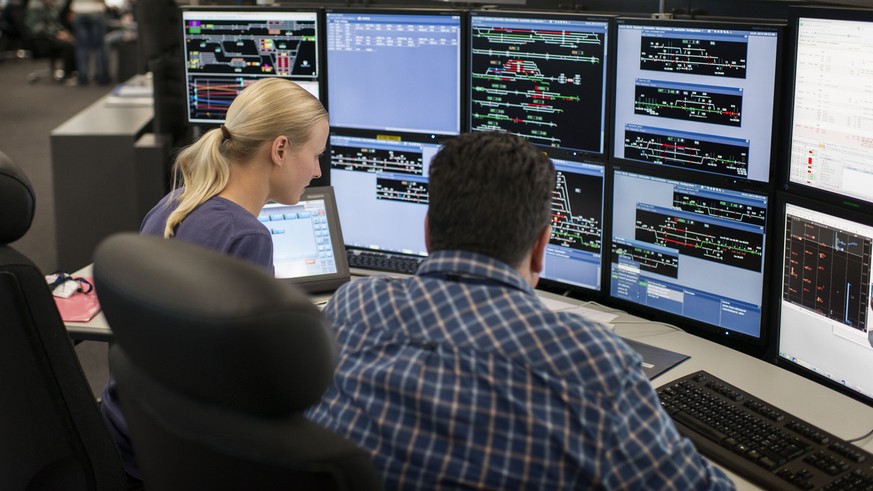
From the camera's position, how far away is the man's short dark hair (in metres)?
1.31

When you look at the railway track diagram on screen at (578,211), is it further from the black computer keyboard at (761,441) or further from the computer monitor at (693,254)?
the black computer keyboard at (761,441)

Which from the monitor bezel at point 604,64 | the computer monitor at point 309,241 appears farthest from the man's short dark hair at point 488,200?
the computer monitor at point 309,241

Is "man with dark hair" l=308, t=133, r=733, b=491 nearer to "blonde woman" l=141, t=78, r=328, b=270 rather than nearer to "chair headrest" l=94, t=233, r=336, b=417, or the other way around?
"chair headrest" l=94, t=233, r=336, b=417

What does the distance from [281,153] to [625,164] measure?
32.0 inches

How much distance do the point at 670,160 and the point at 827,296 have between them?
50cm

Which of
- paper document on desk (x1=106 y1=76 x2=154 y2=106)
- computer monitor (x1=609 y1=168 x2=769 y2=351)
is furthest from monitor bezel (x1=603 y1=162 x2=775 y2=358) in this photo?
paper document on desk (x1=106 y1=76 x2=154 y2=106)

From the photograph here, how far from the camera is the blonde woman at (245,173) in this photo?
6.59ft

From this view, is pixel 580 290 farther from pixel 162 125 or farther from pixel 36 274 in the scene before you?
pixel 162 125

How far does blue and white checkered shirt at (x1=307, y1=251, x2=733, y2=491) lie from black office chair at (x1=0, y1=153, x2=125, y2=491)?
2.03 ft

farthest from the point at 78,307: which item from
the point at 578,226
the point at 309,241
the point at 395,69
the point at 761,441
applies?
the point at 761,441

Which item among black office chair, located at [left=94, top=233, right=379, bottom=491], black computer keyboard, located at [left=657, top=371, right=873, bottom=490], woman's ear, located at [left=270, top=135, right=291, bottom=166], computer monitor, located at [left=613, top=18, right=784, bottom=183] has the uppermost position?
computer monitor, located at [left=613, top=18, right=784, bottom=183]

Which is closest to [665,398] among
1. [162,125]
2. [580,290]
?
[580,290]

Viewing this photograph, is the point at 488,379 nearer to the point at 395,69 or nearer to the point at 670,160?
the point at 670,160

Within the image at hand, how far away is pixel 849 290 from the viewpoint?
1.85 m
